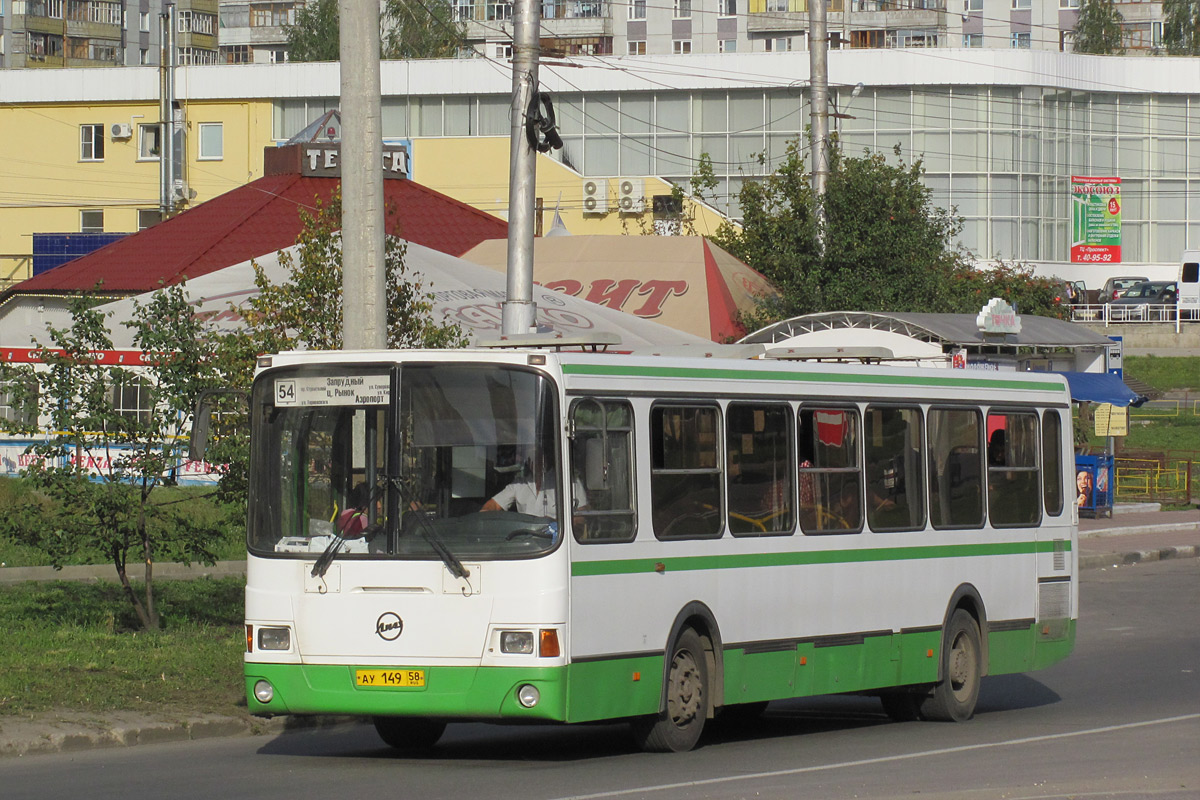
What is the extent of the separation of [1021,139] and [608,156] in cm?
1643

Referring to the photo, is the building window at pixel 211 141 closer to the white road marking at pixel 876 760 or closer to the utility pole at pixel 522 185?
the utility pole at pixel 522 185

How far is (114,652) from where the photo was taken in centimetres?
1370

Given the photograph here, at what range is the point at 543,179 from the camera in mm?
67188

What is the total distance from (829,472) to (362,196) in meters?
3.95

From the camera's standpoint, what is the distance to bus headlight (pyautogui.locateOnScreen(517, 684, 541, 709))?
9.65 metres

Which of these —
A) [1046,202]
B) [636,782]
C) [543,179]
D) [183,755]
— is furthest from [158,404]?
[1046,202]

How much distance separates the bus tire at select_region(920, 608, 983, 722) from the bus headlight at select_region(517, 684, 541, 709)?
4554 millimetres

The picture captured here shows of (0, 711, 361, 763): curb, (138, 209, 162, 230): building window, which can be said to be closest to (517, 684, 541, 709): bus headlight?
(0, 711, 361, 763): curb

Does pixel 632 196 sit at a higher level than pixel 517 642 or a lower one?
higher

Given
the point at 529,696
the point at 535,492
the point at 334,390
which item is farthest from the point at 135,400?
the point at 529,696

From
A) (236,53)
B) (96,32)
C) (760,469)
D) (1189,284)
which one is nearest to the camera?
(760,469)

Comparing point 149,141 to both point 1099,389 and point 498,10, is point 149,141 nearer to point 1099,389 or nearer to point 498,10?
point 498,10

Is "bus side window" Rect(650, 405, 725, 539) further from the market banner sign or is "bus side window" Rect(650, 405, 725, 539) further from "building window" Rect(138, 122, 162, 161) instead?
the market banner sign

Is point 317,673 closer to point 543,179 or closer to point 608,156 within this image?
point 543,179
